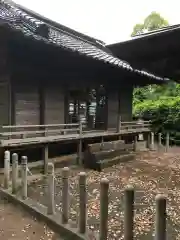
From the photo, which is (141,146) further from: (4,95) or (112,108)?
(4,95)

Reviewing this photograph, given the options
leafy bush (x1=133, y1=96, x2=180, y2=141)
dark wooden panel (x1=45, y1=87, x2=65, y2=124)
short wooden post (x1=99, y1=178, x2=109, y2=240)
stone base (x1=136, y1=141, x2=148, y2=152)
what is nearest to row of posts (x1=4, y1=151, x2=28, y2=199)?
short wooden post (x1=99, y1=178, x2=109, y2=240)

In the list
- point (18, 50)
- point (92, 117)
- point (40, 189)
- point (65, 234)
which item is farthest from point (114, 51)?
point (92, 117)

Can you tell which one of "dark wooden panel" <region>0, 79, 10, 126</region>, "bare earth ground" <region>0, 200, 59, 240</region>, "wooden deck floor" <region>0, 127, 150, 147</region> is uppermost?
"dark wooden panel" <region>0, 79, 10, 126</region>

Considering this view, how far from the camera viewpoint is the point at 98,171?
8.95 meters

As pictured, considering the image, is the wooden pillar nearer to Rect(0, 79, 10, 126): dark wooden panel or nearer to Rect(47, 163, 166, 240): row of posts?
Rect(0, 79, 10, 126): dark wooden panel

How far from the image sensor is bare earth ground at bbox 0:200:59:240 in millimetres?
4359

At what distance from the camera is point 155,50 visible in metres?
2.56

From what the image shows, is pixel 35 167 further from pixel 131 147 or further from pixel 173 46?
pixel 173 46

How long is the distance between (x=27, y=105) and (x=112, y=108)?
197 inches

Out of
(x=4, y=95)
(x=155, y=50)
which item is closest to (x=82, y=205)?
(x=155, y=50)

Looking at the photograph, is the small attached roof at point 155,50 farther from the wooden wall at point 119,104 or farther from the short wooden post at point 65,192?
the wooden wall at point 119,104

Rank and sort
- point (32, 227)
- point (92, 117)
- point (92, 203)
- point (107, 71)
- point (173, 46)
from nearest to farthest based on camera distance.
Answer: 1. point (173, 46)
2. point (32, 227)
3. point (92, 203)
4. point (107, 71)
5. point (92, 117)

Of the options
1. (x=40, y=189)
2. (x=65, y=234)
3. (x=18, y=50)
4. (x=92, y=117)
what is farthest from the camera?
(x=92, y=117)

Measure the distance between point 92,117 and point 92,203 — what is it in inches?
292
